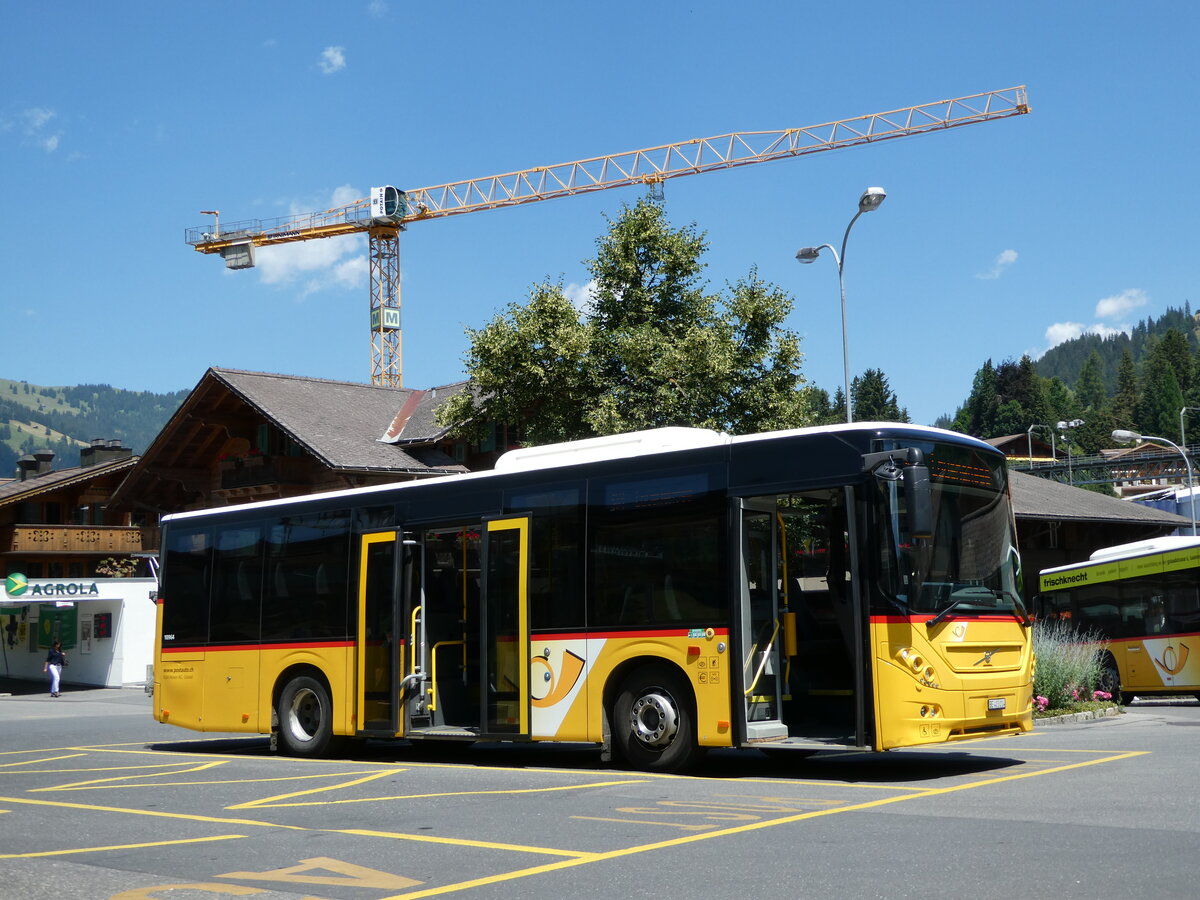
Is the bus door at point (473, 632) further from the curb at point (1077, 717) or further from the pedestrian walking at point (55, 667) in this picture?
the pedestrian walking at point (55, 667)

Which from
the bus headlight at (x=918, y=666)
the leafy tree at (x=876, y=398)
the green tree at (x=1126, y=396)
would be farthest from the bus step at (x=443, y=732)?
the green tree at (x=1126, y=396)

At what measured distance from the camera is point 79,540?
54219mm

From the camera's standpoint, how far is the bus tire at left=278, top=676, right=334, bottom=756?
16.3 m

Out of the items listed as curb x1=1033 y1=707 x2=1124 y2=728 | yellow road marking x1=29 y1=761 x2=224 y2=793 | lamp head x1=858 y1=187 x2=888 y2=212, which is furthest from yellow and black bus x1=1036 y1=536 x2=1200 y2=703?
yellow road marking x1=29 y1=761 x2=224 y2=793

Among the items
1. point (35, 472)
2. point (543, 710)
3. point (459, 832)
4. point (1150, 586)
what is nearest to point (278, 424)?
point (1150, 586)

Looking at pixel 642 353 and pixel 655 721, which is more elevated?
pixel 642 353

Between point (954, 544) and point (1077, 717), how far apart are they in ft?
30.0

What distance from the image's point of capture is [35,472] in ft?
234

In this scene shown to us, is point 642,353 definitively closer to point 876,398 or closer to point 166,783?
point 166,783

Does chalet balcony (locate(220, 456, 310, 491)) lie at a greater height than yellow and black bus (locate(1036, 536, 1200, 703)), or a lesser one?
greater

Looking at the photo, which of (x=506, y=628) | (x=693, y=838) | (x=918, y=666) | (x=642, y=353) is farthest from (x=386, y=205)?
(x=693, y=838)

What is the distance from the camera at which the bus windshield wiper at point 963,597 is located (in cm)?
1178

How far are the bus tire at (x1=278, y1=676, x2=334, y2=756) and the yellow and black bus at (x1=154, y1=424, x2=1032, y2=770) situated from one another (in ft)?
0.09

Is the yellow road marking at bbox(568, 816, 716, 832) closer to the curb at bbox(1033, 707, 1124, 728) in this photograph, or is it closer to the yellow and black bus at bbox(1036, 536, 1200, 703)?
the curb at bbox(1033, 707, 1124, 728)
